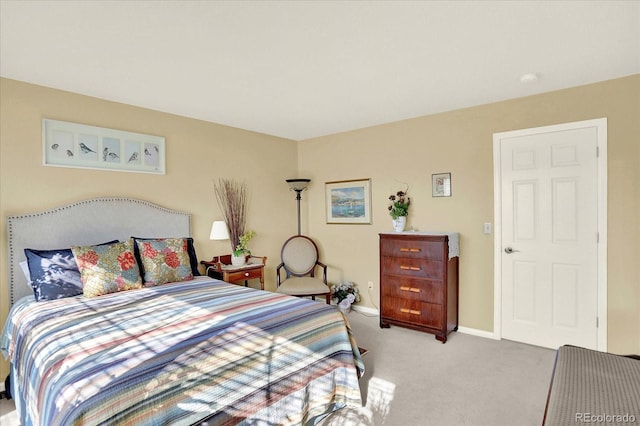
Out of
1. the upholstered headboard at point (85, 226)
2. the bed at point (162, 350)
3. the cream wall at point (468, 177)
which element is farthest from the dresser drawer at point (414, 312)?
the upholstered headboard at point (85, 226)

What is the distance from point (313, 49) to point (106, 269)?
2284 millimetres

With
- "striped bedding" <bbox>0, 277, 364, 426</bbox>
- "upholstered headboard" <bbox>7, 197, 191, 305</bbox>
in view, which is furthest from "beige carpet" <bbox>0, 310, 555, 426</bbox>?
"upholstered headboard" <bbox>7, 197, 191, 305</bbox>

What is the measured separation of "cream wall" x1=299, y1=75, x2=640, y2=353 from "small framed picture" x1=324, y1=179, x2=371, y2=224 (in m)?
0.09

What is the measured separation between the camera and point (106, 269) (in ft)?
8.62

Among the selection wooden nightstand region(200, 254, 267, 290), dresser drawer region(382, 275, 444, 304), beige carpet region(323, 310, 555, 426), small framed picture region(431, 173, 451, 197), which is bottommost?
beige carpet region(323, 310, 555, 426)

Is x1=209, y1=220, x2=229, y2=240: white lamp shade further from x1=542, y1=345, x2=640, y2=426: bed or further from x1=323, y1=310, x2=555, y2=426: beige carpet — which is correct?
x1=542, y1=345, x2=640, y2=426: bed

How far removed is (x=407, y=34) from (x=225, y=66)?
1.31 metres

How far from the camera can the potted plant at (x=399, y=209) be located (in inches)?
153

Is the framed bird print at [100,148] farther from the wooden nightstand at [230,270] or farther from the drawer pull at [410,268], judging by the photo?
the drawer pull at [410,268]

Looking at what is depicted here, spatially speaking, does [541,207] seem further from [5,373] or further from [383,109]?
[5,373]

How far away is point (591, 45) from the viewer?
2205 millimetres

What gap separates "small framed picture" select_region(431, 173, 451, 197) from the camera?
3717 mm

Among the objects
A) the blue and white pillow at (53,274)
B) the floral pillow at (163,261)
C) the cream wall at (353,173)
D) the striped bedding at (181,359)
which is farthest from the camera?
the floral pillow at (163,261)

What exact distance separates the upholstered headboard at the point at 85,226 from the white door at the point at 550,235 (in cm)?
344
